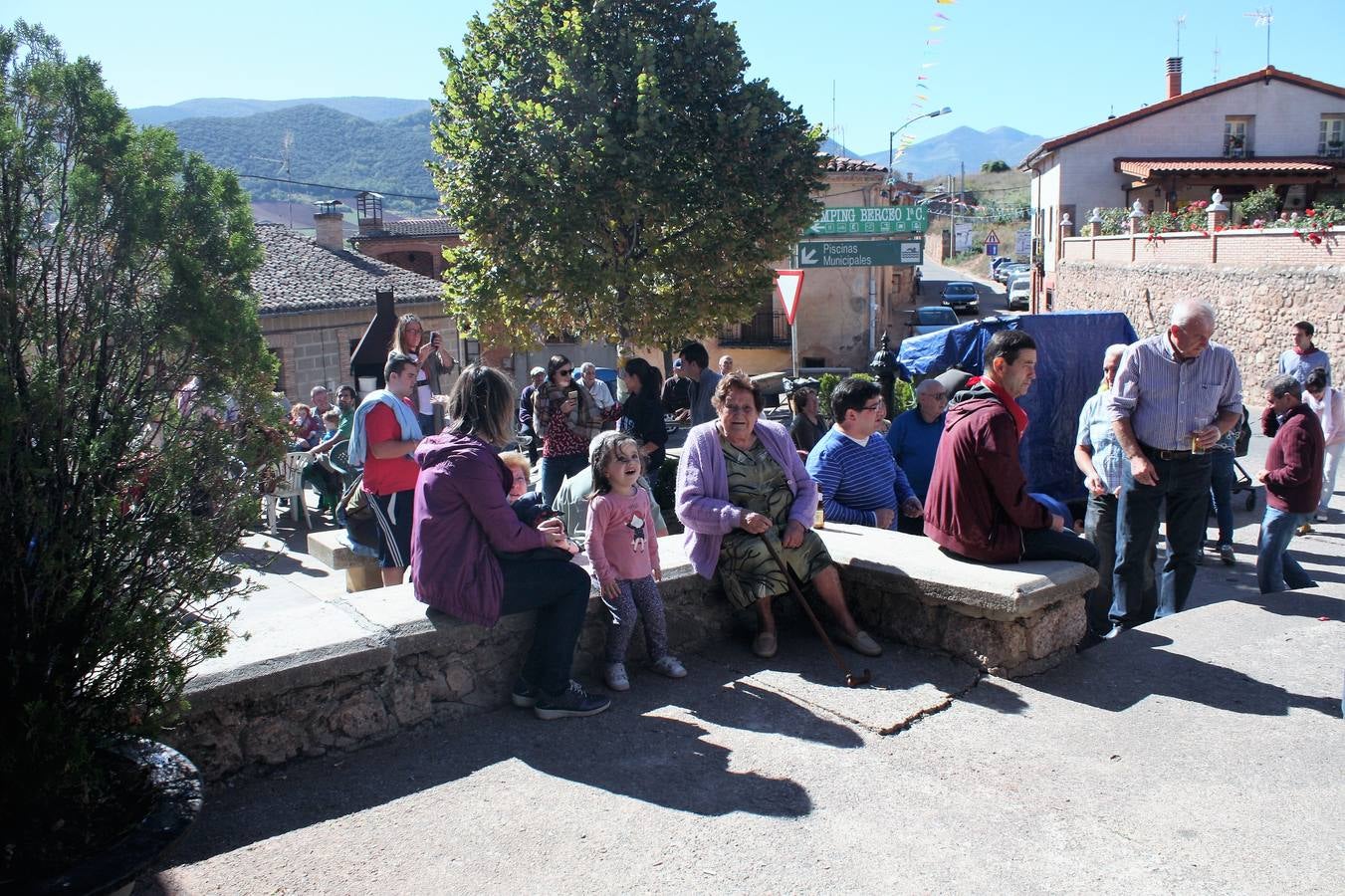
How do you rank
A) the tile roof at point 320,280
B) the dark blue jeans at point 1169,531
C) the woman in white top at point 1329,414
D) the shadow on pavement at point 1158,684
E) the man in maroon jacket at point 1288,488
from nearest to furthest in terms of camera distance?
the shadow on pavement at point 1158,684 < the dark blue jeans at point 1169,531 < the man in maroon jacket at point 1288,488 < the woman in white top at point 1329,414 < the tile roof at point 320,280

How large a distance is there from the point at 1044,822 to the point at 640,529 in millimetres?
1910

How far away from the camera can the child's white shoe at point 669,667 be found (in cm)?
451

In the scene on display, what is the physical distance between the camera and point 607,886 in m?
3.02

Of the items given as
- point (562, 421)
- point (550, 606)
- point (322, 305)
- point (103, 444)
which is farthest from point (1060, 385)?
point (322, 305)

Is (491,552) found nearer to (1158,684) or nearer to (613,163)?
(1158,684)

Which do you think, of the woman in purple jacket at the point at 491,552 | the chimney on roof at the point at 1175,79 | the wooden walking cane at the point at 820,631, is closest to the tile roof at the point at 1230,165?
the chimney on roof at the point at 1175,79

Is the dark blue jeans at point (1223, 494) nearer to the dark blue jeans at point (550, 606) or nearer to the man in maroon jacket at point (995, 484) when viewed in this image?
the man in maroon jacket at point (995, 484)

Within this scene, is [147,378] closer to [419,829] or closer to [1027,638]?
[419,829]

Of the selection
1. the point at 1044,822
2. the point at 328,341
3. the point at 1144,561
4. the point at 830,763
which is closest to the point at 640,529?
the point at 830,763

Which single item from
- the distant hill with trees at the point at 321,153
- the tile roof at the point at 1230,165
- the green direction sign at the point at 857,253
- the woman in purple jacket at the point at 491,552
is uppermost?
the distant hill with trees at the point at 321,153

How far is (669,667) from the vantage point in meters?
4.52

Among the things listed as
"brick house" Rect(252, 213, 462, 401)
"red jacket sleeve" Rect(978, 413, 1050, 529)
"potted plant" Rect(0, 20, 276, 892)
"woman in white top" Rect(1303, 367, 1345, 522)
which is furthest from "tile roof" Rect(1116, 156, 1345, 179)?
"potted plant" Rect(0, 20, 276, 892)

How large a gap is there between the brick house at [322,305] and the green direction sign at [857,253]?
30.9 ft

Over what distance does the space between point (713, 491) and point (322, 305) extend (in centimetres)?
2129
